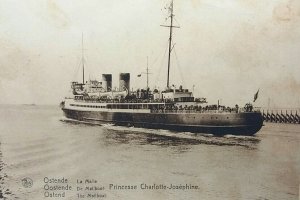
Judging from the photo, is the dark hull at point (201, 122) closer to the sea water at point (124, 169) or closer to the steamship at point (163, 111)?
the steamship at point (163, 111)

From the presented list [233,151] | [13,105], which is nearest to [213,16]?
[233,151]

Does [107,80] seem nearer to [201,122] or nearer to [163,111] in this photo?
[163,111]

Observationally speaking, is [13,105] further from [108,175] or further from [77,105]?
[77,105]

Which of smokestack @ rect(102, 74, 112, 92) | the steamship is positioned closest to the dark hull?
the steamship

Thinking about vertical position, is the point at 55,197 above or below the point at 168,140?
below

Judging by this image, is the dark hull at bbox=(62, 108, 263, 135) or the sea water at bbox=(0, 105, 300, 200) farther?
the dark hull at bbox=(62, 108, 263, 135)

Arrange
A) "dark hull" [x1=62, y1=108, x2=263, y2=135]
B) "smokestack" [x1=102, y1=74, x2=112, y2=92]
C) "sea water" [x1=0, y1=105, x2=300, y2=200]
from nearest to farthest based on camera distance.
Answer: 1. "sea water" [x1=0, y1=105, x2=300, y2=200]
2. "smokestack" [x1=102, y1=74, x2=112, y2=92]
3. "dark hull" [x1=62, y1=108, x2=263, y2=135]

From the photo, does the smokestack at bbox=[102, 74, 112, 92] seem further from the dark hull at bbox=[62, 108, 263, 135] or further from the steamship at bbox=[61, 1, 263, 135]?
the dark hull at bbox=[62, 108, 263, 135]
